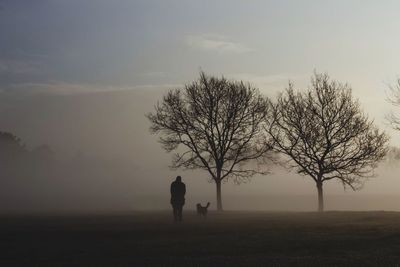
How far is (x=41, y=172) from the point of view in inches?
5773

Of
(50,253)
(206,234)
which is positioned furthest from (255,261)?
(206,234)

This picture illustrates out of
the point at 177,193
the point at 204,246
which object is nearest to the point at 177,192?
the point at 177,193

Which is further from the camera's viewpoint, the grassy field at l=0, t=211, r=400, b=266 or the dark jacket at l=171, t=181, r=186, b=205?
the dark jacket at l=171, t=181, r=186, b=205

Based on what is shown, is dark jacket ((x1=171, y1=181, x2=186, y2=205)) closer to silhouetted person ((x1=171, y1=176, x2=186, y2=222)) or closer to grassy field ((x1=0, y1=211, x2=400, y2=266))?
silhouetted person ((x1=171, y1=176, x2=186, y2=222))

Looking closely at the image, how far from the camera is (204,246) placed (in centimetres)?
2336

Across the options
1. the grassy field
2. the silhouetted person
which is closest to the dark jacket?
the silhouetted person

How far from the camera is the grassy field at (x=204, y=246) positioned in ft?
63.2

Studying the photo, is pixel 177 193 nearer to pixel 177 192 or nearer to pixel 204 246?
pixel 177 192

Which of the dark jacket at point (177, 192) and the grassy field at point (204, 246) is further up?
the dark jacket at point (177, 192)

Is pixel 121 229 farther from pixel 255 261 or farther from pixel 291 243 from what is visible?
pixel 255 261

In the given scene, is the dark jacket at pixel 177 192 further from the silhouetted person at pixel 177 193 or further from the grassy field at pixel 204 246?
the grassy field at pixel 204 246

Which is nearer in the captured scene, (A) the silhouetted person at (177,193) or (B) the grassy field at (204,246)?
(B) the grassy field at (204,246)

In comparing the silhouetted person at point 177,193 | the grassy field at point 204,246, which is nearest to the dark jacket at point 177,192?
the silhouetted person at point 177,193

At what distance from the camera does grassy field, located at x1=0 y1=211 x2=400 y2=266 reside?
758 inches
